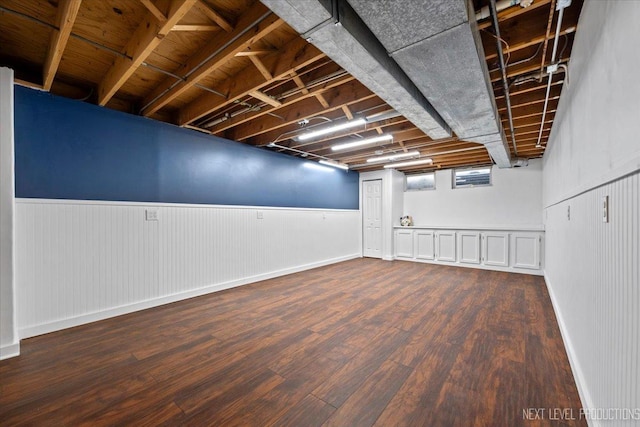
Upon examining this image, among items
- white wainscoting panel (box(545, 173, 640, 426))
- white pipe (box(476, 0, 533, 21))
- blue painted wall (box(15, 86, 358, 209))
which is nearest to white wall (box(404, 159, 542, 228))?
blue painted wall (box(15, 86, 358, 209))

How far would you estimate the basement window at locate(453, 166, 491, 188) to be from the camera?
21.3 feet

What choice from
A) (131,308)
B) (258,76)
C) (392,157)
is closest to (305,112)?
(258,76)

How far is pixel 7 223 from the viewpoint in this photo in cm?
229

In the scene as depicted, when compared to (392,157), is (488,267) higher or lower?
lower

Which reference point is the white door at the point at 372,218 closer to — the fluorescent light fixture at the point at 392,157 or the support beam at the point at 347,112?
the fluorescent light fixture at the point at 392,157

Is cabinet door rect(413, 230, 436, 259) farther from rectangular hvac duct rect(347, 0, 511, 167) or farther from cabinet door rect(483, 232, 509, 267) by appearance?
rectangular hvac duct rect(347, 0, 511, 167)

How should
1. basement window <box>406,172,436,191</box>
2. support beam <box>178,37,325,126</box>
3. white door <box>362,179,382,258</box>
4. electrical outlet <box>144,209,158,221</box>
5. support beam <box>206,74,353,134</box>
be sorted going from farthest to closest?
white door <box>362,179,382,258</box> → basement window <box>406,172,436,191</box> → electrical outlet <box>144,209,158,221</box> → support beam <box>206,74,353,134</box> → support beam <box>178,37,325,126</box>

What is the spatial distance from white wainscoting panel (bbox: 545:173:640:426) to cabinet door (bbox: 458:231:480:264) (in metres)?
4.24

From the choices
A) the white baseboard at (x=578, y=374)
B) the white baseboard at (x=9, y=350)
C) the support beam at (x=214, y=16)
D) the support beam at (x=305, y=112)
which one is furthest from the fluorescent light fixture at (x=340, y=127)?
the white baseboard at (x=9, y=350)

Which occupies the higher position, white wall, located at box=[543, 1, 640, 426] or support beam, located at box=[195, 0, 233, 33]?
support beam, located at box=[195, 0, 233, 33]

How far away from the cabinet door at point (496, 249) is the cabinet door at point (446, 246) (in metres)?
0.64

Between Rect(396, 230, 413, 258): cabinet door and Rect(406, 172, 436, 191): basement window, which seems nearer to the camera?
Rect(396, 230, 413, 258): cabinet door

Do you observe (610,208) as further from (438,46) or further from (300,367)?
(300,367)

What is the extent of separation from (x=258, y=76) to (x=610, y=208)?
9.12 ft
